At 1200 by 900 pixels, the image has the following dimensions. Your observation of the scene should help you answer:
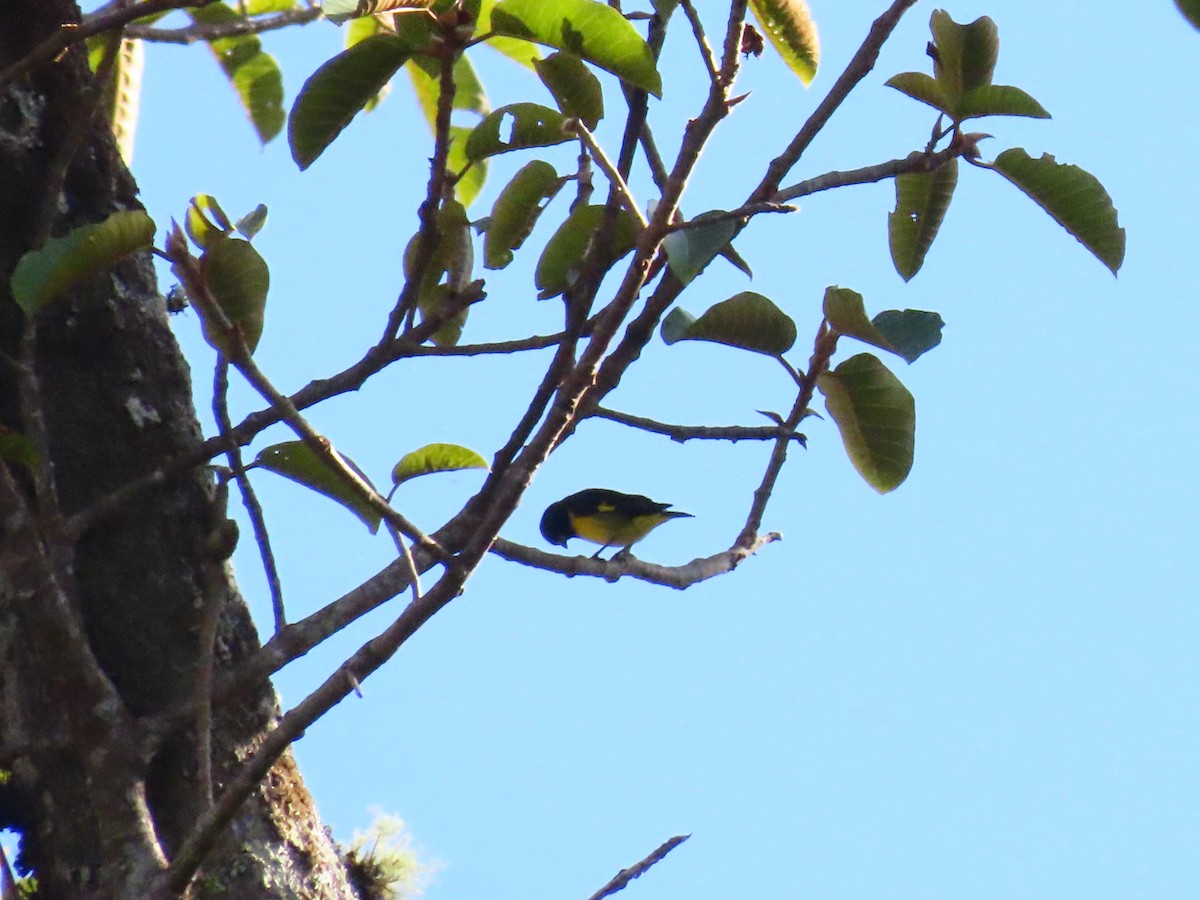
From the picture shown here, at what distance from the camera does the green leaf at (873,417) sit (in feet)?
7.98

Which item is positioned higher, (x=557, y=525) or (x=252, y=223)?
(x=557, y=525)

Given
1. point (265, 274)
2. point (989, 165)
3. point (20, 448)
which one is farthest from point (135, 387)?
point (989, 165)

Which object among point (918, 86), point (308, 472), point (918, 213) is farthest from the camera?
point (918, 213)

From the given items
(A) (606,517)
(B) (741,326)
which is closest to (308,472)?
(B) (741,326)

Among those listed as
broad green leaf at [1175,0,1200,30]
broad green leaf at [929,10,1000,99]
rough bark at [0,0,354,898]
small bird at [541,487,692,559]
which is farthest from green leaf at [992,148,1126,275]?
small bird at [541,487,692,559]

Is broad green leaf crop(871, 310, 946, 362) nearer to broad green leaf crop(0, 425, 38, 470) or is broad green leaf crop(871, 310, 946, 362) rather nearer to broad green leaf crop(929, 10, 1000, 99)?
broad green leaf crop(929, 10, 1000, 99)

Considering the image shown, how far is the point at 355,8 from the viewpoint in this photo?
1.83 meters

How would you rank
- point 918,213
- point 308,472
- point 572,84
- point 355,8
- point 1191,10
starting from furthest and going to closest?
1. point 918,213
2. point 308,472
3. point 572,84
4. point 355,8
5. point 1191,10

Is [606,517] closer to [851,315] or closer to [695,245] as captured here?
[851,315]

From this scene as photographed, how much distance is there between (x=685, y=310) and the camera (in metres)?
2.50

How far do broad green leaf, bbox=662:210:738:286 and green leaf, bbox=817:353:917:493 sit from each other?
563 mm

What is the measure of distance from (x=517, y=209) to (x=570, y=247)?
0.18 meters

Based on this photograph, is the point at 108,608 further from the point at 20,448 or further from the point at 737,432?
the point at 737,432

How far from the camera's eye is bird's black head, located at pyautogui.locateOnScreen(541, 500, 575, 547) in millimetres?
6949
